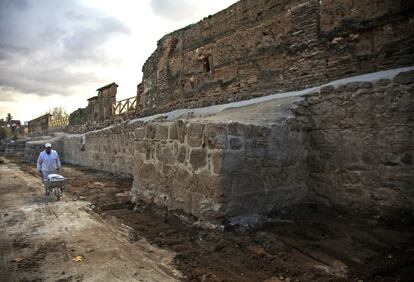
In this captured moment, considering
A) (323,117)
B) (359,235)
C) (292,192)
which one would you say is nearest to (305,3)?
(323,117)

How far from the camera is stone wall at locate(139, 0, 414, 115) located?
5.54 m

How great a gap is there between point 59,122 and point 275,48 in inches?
985

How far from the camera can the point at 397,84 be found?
405 centimetres

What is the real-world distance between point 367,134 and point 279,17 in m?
4.63

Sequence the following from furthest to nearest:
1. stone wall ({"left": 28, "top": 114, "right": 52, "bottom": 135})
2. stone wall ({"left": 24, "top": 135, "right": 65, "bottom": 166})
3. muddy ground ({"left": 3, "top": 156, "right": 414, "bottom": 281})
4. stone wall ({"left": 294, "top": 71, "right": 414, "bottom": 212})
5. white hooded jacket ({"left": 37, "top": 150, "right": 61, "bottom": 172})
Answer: stone wall ({"left": 28, "top": 114, "right": 52, "bottom": 135})
stone wall ({"left": 24, "top": 135, "right": 65, "bottom": 166})
white hooded jacket ({"left": 37, "top": 150, "right": 61, "bottom": 172})
stone wall ({"left": 294, "top": 71, "right": 414, "bottom": 212})
muddy ground ({"left": 3, "top": 156, "right": 414, "bottom": 281})

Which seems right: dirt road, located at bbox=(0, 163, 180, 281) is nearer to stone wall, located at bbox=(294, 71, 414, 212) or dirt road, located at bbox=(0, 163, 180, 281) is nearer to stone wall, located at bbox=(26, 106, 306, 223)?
stone wall, located at bbox=(26, 106, 306, 223)

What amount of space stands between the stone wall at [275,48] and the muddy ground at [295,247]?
9.20 ft

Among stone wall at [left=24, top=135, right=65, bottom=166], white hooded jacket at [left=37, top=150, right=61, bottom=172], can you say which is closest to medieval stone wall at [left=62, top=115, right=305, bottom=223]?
white hooded jacket at [left=37, top=150, right=61, bottom=172]

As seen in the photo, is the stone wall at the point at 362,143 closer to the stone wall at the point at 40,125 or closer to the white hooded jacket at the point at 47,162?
the white hooded jacket at the point at 47,162

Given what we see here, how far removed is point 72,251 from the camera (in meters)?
3.75

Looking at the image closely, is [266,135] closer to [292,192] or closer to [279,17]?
[292,192]

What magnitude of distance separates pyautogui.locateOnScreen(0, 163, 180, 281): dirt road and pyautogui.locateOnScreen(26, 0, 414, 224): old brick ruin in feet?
3.21

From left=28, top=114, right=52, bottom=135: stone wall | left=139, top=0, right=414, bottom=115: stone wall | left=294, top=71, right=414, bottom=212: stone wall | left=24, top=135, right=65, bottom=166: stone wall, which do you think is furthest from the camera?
left=28, top=114, right=52, bottom=135: stone wall

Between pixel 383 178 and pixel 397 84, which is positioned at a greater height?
pixel 397 84
